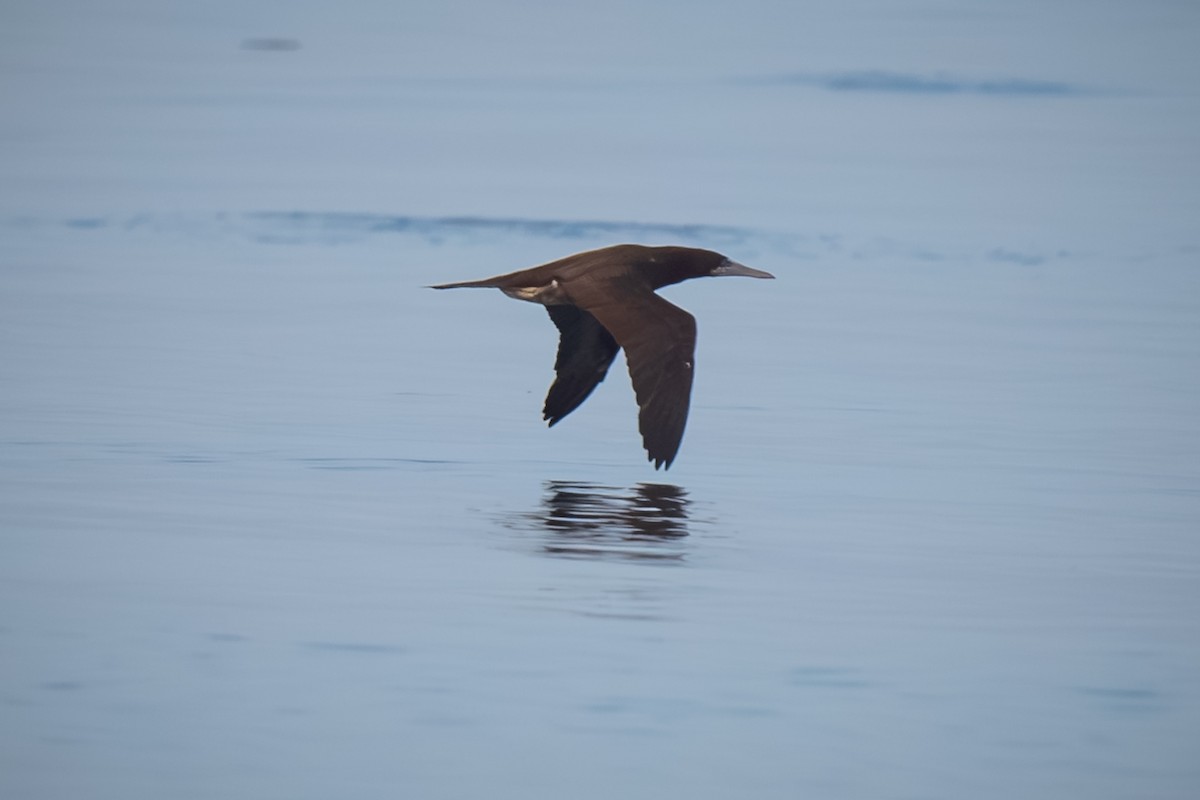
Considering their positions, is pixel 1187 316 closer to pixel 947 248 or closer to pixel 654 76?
pixel 947 248

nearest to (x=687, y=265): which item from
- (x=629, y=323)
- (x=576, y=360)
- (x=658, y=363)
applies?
(x=576, y=360)

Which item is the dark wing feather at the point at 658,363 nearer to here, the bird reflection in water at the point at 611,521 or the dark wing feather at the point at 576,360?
the bird reflection in water at the point at 611,521

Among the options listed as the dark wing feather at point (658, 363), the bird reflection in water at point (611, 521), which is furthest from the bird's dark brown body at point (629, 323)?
the bird reflection in water at point (611, 521)

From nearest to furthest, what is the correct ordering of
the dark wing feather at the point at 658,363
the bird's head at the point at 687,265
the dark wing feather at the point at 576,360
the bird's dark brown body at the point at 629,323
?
the dark wing feather at the point at 658,363, the bird's dark brown body at the point at 629,323, the dark wing feather at the point at 576,360, the bird's head at the point at 687,265

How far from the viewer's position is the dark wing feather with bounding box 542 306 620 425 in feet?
35.5

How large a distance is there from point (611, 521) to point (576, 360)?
6.61 ft

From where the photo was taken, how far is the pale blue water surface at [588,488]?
21.2 ft

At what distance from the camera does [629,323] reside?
977 centimetres

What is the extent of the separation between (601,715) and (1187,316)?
948 cm

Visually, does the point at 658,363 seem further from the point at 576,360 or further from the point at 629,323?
the point at 576,360

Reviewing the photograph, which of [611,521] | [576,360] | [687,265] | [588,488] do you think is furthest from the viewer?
[687,265]

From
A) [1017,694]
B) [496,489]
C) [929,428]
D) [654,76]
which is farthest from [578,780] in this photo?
[654,76]

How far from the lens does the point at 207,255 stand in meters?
17.8

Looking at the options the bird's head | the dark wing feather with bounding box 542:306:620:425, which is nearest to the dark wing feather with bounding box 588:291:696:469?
the dark wing feather with bounding box 542:306:620:425
